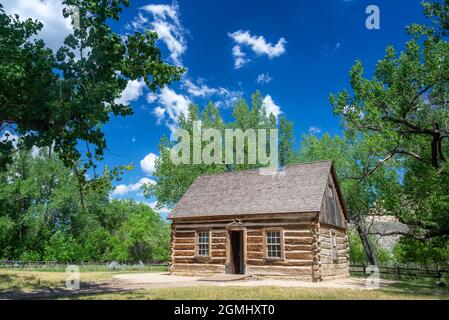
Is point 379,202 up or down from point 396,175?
down

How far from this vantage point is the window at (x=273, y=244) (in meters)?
21.1

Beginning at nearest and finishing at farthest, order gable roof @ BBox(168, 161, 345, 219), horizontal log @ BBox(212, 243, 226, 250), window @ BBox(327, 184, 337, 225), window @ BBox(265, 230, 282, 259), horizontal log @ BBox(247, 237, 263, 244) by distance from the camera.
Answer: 1. window @ BBox(265, 230, 282, 259)
2. gable roof @ BBox(168, 161, 345, 219)
3. horizontal log @ BBox(247, 237, 263, 244)
4. window @ BBox(327, 184, 337, 225)
5. horizontal log @ BBox(212, 243, 226, 250)

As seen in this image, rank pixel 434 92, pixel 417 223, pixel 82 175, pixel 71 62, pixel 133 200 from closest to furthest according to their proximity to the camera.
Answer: pixel 82 175, pixel 71 62, pixel 434 92, pixel 417 223, pixel 133 200

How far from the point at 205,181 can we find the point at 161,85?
14.8 meters

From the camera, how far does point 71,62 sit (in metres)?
13.8

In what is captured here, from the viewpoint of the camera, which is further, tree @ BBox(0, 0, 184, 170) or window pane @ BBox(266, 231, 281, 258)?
window pane @ BBox(266, 231, 281, 258)

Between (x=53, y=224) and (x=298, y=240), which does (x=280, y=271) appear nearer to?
(x=298, y=240)

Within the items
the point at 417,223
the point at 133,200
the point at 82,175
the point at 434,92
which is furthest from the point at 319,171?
the point at 133,200

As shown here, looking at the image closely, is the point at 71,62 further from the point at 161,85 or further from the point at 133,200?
the point at 133,200

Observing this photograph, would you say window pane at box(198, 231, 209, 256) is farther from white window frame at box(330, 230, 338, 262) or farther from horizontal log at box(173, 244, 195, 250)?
white window frame at box(330, 230, 338, 262)

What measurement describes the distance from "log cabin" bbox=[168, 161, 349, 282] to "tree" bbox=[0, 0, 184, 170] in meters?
10.7

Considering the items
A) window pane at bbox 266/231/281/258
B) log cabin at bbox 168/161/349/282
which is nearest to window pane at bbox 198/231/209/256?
log cabin at bbox 168/161/349/282

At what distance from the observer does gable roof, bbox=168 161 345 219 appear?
21.3 m

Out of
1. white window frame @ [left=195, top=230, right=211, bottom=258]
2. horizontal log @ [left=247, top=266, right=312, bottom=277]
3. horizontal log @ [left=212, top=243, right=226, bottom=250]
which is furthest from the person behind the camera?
white window frame @ [left=195, top=230, right=211, bottom=258]
